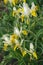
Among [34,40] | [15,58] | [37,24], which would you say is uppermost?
[37,24]

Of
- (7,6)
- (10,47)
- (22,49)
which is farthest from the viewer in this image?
(7,6)

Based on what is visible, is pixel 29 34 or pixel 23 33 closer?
pixel 23 33

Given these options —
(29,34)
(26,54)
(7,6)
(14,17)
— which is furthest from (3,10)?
(26,54)

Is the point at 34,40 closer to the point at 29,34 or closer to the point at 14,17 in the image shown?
the point at 29,34

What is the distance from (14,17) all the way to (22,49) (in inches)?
32.9

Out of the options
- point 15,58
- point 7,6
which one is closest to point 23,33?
point 15,58

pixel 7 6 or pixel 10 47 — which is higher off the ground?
pixel 7 6

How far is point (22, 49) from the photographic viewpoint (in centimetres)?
289

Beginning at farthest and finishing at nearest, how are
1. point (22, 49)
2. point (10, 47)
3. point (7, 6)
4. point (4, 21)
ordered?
point (7, 6), point (4, 21), point (10, 47), point (22, 49)

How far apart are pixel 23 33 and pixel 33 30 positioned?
243 mm

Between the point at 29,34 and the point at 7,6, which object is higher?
the point at 7,6

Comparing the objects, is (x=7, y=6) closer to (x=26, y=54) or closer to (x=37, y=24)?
(x=37, y=24)

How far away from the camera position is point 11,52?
2.99m

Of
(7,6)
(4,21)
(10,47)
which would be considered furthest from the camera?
(7,6)
